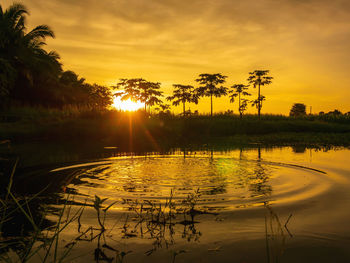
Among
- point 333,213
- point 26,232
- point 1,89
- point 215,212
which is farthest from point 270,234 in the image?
point 1,89

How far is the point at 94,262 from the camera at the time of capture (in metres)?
3.51

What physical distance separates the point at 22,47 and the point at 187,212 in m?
31.4

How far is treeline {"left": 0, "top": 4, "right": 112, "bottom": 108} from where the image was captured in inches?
1133

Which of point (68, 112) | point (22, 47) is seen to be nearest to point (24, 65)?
point (22, 47)

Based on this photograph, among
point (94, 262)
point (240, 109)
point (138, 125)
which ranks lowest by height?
point (94, 262)

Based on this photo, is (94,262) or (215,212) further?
(215,212)

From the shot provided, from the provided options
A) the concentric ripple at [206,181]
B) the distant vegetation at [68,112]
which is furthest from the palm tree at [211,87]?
the concentric ripple at [206,181]

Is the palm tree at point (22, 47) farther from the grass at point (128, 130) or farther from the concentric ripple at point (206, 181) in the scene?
the concentric ripple at point (206, 181)

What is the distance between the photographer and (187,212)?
5289 mm

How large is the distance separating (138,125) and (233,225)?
62.0ft

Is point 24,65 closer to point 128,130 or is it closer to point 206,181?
point 128,130

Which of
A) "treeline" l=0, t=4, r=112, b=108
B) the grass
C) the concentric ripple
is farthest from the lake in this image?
"treeline" l=0, t=4, r=112, b=108

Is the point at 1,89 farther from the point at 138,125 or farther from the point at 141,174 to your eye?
the point at 141,174

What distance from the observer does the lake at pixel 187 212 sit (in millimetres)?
3779
